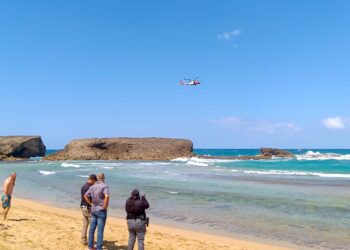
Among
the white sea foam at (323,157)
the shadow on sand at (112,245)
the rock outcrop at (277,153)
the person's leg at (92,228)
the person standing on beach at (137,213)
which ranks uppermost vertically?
the rock outcrop at (277,153)

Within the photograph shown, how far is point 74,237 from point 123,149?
275 ft

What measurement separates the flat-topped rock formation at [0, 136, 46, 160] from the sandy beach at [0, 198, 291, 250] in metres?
83.9

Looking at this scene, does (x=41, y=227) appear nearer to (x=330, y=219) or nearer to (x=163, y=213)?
(x=163, y=213)

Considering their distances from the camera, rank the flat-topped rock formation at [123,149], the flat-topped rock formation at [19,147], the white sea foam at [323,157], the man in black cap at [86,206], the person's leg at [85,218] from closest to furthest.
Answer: the man in black cap at [86,206], the person's leg at [85,218], the flat-topped rock formation at [123,149], the flat-topped rock formation at [19,147], the white sea foam at [323,157]

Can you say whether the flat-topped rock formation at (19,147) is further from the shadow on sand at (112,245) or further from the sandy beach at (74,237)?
the shadow on sand at (112,245)

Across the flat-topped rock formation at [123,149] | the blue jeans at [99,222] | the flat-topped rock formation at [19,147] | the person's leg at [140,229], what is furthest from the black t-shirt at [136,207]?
the flat-topped rock formation at [19,147]

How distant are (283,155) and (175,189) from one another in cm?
8470

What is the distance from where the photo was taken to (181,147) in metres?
98.1

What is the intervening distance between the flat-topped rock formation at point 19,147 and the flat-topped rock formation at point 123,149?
9.49 meters

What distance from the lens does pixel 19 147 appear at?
96.3 metres

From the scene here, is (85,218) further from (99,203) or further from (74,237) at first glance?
(99,203)

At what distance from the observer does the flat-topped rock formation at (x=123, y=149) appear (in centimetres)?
9200

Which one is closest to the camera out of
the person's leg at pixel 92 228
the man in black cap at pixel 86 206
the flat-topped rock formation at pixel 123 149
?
the person's leg at pixel 92 228

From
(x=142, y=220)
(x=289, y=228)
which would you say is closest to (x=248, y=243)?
(x=289, y=228)
